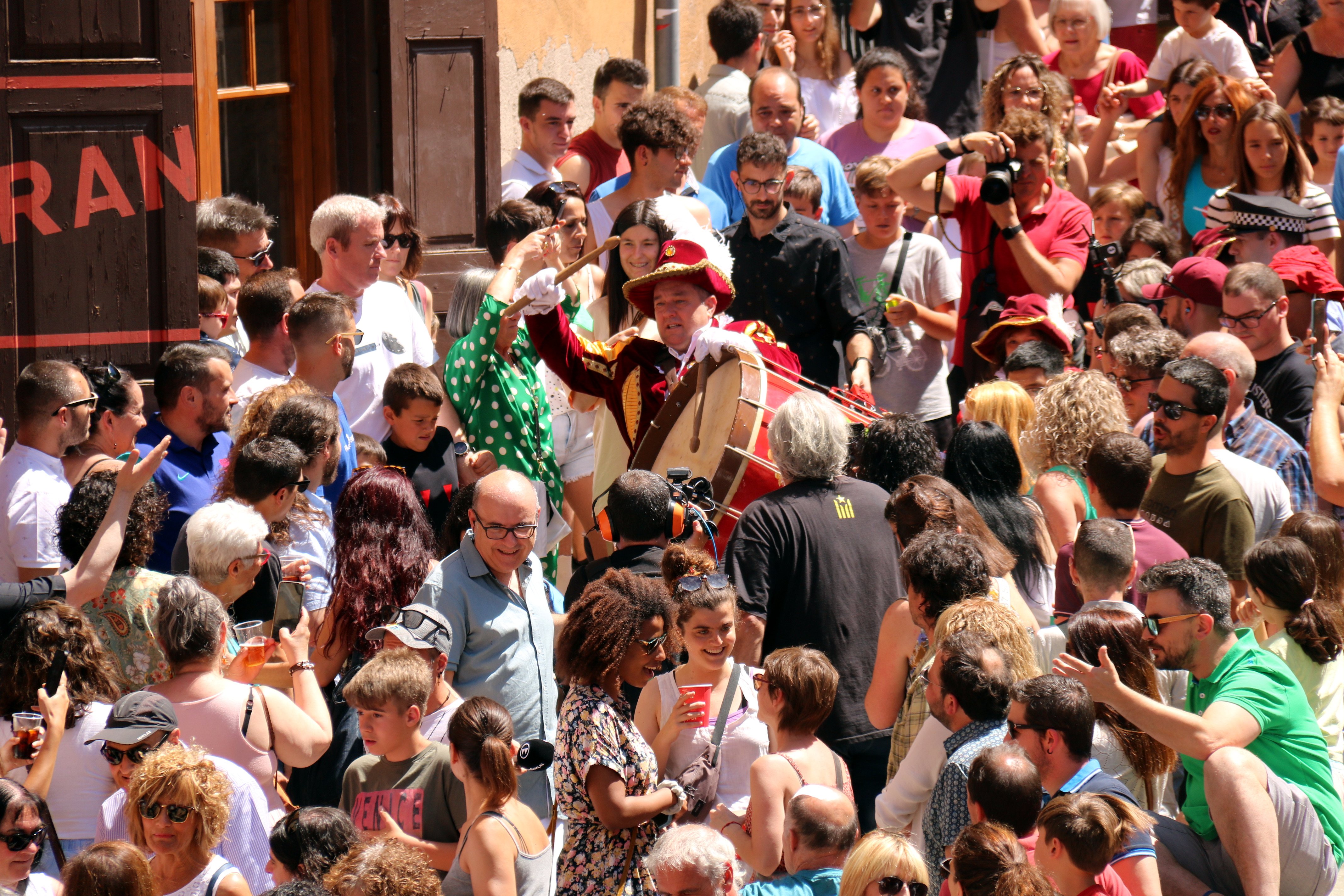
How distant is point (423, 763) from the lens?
158 inches

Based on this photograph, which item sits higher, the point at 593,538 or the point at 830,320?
the point at 830,320

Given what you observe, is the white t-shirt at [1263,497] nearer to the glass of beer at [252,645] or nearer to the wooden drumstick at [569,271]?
the wooden drumstick at [569,271]

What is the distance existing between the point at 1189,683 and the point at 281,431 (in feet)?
9.26

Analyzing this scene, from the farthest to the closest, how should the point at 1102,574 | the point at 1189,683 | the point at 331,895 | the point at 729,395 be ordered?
1. the point at 729,395
2. the point at 1102,574
3. the point at 1189,683
4. the point at 331,895

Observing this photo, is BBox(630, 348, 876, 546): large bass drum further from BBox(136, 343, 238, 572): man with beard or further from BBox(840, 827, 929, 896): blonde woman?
BBox(840, 827, 929, 896): blonde woman

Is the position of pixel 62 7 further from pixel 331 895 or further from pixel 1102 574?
pixel 1102 574

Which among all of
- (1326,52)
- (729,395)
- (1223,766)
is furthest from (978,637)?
(1326,52)

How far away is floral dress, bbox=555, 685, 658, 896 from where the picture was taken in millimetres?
4031

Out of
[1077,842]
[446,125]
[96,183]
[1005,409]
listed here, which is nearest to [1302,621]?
[1005,409]

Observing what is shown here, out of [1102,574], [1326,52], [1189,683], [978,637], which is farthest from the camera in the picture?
[1326,52]

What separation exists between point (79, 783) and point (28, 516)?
1.23 m

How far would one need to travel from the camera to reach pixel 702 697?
4.23m

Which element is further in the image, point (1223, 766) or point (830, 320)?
point (830, 320)

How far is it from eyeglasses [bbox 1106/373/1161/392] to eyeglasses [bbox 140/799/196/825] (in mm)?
3807
